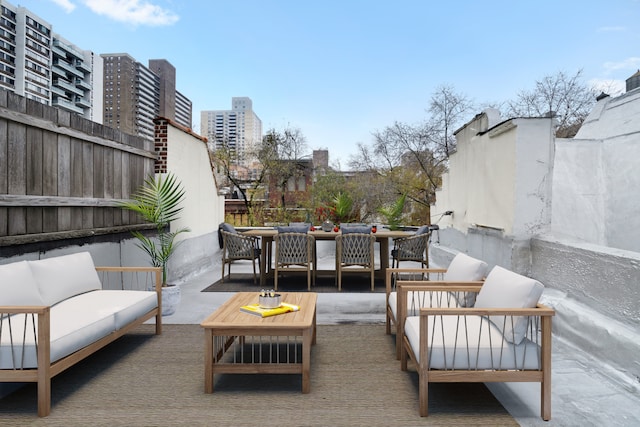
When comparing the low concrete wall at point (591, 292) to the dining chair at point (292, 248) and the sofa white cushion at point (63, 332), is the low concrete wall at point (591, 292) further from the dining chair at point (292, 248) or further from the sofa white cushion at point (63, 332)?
the sofa white cushion at point (63, 332)

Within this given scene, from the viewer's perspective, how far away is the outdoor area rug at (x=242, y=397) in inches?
88.5

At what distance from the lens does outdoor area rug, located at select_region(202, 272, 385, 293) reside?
6001mm

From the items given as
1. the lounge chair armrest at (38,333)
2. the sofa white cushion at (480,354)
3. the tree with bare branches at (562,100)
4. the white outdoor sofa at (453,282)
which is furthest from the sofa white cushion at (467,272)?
the tree with bare branches at (562,100)

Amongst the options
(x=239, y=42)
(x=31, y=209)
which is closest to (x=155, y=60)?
(x=239, y=42)

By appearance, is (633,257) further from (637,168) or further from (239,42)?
(239,42)

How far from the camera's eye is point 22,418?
2.24 meters

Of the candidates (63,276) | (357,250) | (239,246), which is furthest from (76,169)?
(357,250)

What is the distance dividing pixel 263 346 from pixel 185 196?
12.1ft

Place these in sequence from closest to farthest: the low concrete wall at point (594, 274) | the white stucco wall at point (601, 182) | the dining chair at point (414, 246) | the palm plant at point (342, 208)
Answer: the low concrete wall at point (594, 274)
the white stucco wall at point (601, 182)
the dining chair at point (414, 246)
the palm plant at point (342, 208)

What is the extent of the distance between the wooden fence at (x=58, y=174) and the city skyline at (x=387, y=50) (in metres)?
6.66

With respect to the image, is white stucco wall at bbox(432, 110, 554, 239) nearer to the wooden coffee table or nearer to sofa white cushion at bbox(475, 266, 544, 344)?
sofa white cushion at bbox(475, 266, 544, 344)

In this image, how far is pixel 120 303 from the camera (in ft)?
10.8

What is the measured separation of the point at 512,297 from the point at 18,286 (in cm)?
330

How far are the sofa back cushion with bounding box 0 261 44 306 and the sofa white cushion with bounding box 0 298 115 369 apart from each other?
12cm
